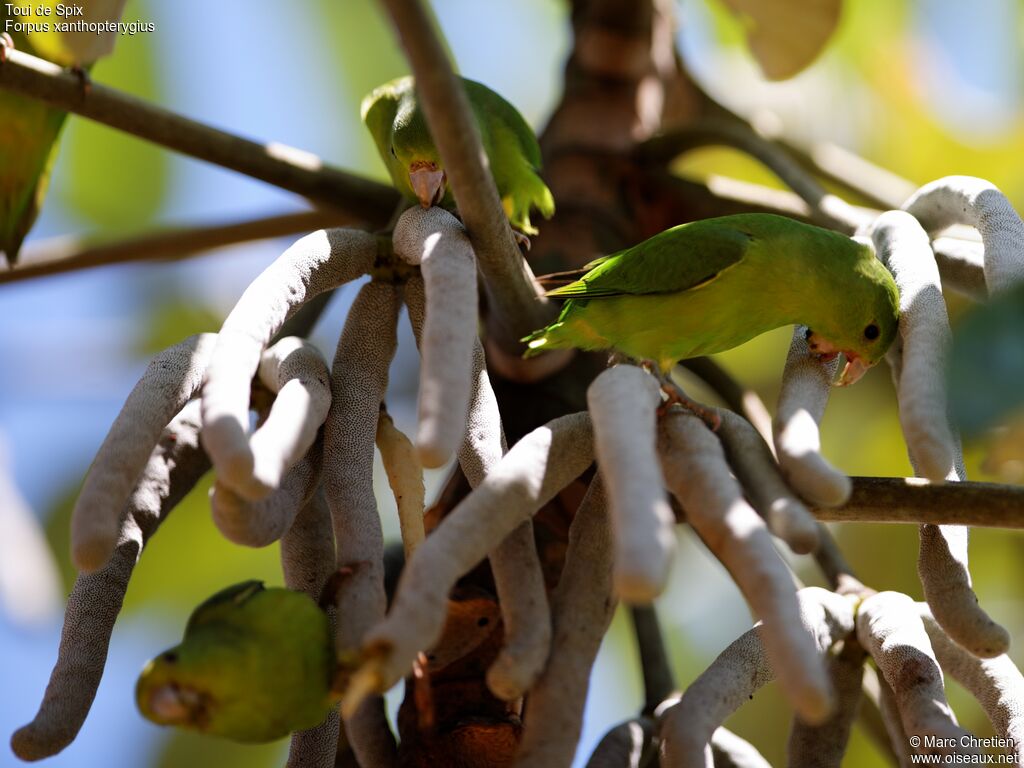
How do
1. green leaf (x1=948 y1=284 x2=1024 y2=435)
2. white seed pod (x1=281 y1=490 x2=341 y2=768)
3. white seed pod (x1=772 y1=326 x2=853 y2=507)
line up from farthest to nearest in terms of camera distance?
white seed pod (x1=281 y1=490 x2=341 y2=768), white seed pod (x1=772 y1=326 x2=853 y2=507), green leaf (x1=948 y1=284 x2=1024 y2=435)

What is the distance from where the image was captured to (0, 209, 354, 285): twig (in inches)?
100

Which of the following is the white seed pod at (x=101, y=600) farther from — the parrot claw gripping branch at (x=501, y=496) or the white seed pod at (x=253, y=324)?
the white seed pod at (x=253, y=324)

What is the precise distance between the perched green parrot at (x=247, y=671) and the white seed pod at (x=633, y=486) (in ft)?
1.14

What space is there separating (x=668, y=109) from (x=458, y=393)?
214cm

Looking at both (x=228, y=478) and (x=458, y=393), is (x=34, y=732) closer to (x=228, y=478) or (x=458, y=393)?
(x=228, y=478)

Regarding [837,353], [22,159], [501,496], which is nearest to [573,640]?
[501,496]

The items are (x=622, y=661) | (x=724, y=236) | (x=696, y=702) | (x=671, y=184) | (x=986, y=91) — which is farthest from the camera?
(x=986, y=91)

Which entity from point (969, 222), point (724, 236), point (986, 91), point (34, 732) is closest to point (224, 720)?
point (34, 732)

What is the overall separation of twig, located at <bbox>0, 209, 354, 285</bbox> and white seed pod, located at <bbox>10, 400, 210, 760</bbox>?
3.69 ft

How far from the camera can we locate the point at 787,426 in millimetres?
1267

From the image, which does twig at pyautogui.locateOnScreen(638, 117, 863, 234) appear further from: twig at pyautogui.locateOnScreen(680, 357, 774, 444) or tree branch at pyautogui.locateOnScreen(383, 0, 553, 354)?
tree branch at pyautogui.locateOnScreen(383, 0, 553, 354)

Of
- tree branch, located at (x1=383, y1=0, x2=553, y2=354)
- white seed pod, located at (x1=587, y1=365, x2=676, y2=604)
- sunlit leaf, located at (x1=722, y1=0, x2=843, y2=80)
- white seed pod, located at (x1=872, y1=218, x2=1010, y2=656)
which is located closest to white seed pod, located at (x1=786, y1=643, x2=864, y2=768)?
white seed pod, located at (x1=872, y1=218, x2=1010, y2=656)

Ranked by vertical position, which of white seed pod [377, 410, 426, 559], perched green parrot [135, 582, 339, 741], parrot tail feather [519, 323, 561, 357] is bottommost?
perched green parrot [135, 582, 339, 741]

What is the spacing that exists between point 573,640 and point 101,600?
565 mm
